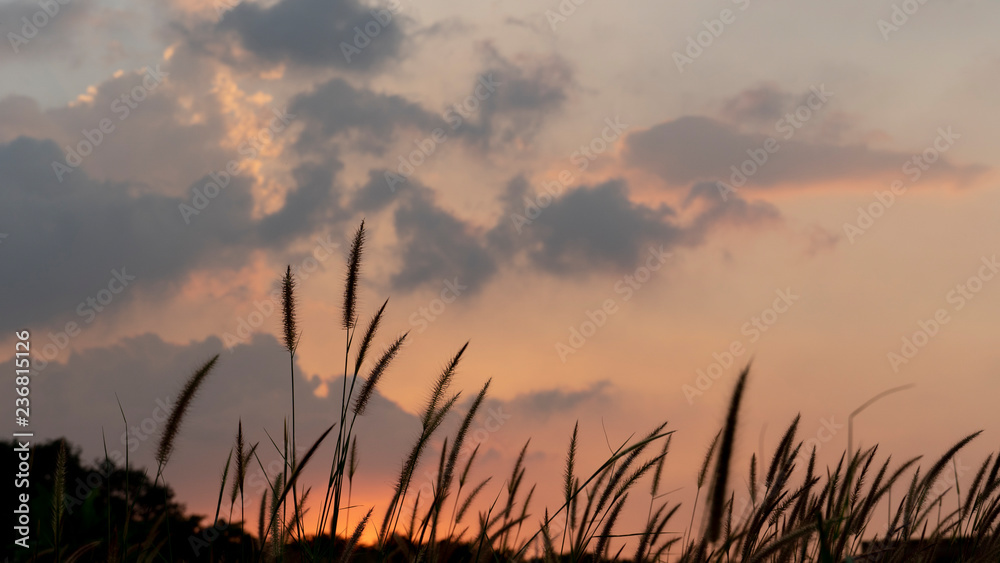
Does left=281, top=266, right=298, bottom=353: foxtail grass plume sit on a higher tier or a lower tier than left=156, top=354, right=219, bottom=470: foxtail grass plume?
higher

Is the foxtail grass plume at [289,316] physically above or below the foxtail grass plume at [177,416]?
above

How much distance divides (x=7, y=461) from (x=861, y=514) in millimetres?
14756

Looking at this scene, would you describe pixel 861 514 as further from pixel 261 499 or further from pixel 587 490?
pixel 261 499

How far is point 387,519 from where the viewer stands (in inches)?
148

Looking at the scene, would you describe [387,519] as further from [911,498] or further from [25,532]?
[25,532]

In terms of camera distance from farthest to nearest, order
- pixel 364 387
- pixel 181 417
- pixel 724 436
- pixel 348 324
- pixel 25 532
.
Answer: pixel 25 532 → pixel 348 324 → pixel 364 387 → pixel 181 417 → pixel 724 436

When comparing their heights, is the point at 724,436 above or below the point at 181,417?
below

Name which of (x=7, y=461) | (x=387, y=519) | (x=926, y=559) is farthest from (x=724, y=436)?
(x=7, y=461)

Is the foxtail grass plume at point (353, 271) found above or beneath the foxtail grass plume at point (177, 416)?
above

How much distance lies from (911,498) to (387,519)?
2.90m

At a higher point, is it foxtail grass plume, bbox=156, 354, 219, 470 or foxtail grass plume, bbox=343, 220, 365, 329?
foxtail grass plume, bbox=343, 220, 365, 329

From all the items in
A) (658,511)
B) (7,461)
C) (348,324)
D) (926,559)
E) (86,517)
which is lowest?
(926,559)

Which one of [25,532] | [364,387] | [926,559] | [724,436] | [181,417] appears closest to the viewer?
[724,436]

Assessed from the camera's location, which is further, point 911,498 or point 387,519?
point 911,498
